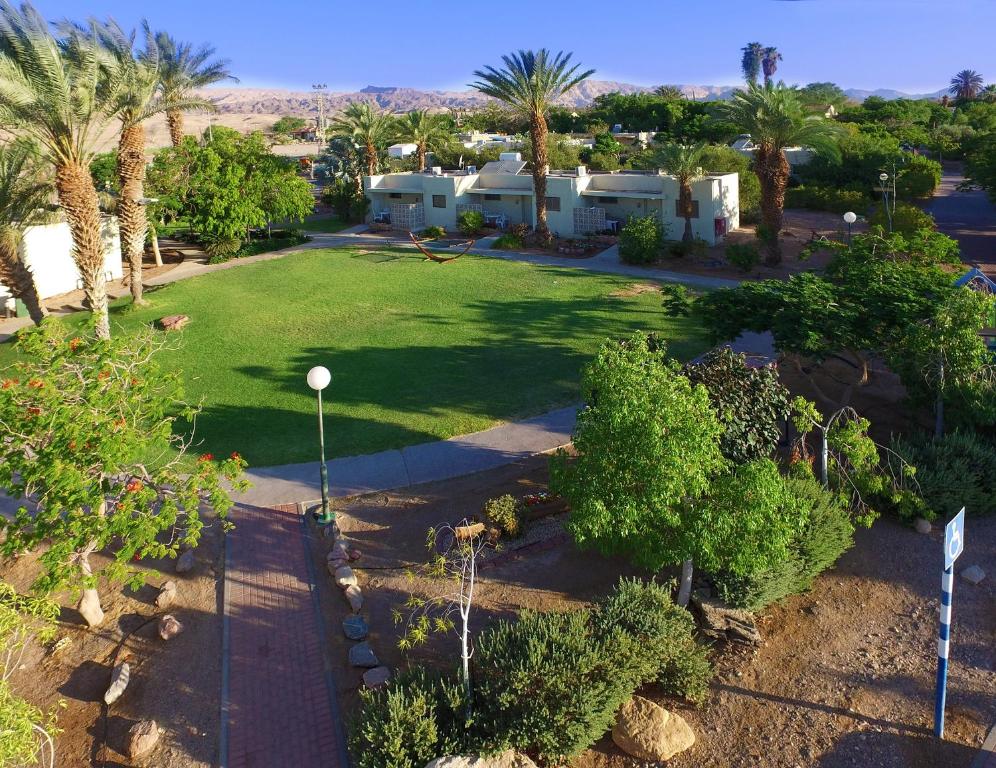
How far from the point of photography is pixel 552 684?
8.45 m

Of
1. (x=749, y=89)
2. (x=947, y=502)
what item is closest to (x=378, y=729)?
(x=947, y=502)

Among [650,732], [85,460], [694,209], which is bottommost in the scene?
[650,732]

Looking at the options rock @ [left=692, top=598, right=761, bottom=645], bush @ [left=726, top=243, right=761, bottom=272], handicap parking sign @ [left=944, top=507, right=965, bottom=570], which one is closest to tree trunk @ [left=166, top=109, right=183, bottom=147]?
bush @ [left=726, top=243, right=761, bottom=272]

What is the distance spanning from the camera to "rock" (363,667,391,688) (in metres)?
9.43

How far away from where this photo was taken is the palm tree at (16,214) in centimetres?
2283

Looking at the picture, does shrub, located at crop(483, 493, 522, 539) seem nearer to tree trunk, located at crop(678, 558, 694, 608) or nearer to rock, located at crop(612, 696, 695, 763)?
tree trunk, located at crop(678, 558, 694, 608)

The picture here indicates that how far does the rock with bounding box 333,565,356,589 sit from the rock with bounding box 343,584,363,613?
0.12m

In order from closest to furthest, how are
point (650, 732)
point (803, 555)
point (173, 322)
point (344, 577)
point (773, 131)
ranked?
point (650, 732)
point (803, 555)
point (344, 577)
point (173, 322)
point (773, 131)

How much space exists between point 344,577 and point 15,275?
17.6m

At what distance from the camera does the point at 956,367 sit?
13766 mm

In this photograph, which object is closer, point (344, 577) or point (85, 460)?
point (85, 460)

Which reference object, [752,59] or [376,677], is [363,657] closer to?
[376,677]

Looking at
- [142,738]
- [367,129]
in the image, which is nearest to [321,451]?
[142,738]

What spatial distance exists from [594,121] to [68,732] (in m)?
78.9
